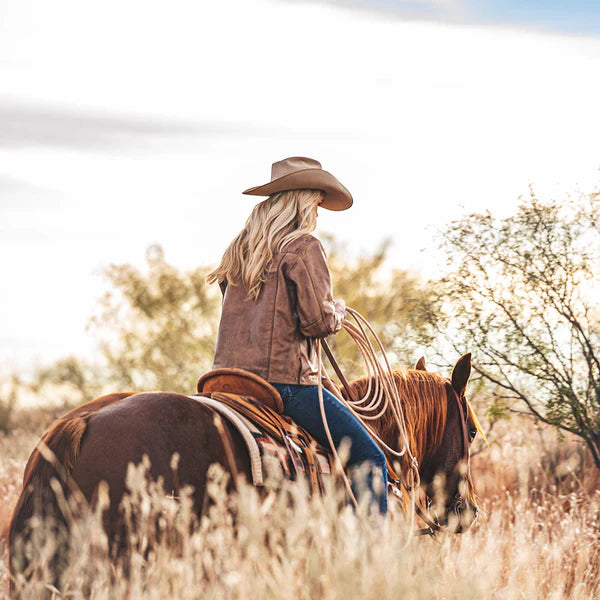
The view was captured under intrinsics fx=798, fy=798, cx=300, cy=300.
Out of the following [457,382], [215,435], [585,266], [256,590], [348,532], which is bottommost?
[256,590]

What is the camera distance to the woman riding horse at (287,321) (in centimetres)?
375

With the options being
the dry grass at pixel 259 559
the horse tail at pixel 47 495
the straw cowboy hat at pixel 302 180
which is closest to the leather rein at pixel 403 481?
the dry grass at pixel 259 559

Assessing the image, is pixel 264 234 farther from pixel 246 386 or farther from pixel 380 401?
pixel 380 401

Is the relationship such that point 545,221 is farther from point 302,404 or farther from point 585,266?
point 302,404

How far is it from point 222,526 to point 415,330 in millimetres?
3949

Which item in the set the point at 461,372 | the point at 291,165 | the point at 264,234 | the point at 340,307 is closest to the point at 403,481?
the point at 461,372

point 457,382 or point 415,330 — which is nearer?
Answer: point 457,382

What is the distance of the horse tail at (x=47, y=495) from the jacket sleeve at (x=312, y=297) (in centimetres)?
113

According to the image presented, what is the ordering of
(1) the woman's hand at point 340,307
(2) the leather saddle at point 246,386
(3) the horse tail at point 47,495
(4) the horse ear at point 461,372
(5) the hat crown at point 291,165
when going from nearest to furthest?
(3) the horse tail at point 47,495, (2) the leather saddle at point 246,386, (1) the woman's hand at point 340,307, (5) the hat crown at point 291,165, (4) the horse ear at point 461,372

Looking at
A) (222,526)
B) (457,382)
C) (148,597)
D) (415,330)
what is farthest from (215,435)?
(415,330)

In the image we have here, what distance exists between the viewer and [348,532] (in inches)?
104

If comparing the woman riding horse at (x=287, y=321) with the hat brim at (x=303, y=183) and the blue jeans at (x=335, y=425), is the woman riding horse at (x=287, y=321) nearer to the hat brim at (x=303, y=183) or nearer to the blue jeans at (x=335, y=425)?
the blue jeans at (x=335, y=425)

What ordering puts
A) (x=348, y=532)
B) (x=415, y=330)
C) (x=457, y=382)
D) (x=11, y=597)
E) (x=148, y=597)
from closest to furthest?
(x=348, y=532)
(x=148, y=597)
(x=11, y=597)
(x=457, y=382)
(x=415, y=330)

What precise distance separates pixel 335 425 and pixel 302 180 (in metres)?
1.24
